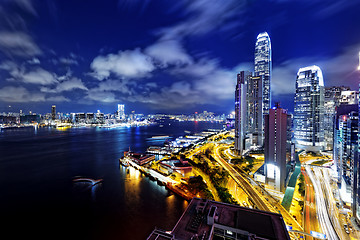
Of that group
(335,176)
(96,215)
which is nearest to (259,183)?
(335,176)

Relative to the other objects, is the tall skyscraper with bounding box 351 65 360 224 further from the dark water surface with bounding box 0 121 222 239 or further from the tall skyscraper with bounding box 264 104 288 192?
the dark water surface with bounding box 0 121 222 239

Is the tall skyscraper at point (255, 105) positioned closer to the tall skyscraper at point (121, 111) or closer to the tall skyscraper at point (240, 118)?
the tall skyscraper at point (240, 118)

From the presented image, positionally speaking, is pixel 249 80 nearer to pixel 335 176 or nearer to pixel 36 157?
pixel 335 176

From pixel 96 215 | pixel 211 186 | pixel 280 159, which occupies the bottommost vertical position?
pixel 96 215

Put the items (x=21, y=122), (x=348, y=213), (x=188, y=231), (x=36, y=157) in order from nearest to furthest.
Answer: (x=188, y=231) < (x=348, y=213) < (x=36, y=157) < (x=21, y=122)

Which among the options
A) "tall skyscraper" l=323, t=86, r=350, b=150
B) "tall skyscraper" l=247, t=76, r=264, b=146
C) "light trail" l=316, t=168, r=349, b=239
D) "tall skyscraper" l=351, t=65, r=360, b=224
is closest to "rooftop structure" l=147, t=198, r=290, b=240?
"light trail" l=316, t=168, r=349, b=239

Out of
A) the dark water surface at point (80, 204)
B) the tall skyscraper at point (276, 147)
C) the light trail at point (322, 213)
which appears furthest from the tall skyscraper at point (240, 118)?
the dark water surface at point (80, 204)

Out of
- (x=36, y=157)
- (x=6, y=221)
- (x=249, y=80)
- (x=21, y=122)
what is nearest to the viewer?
(x=6, y=221)
